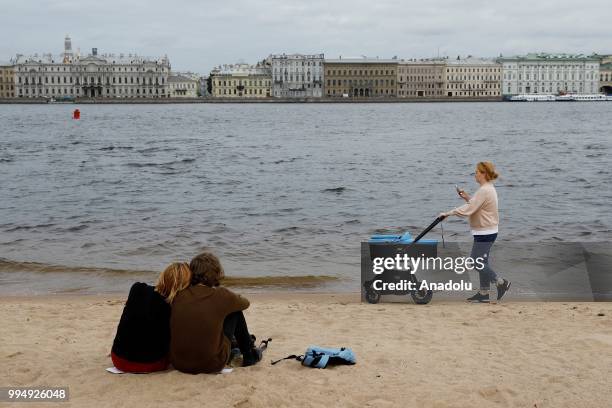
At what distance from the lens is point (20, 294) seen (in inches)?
380

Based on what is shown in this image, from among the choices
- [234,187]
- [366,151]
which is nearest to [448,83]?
[366,151]

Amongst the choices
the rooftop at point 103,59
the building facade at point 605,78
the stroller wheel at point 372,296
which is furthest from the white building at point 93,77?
the stroller wheel at point 372,296

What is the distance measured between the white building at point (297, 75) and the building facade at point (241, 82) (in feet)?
5.59

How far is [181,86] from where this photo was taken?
153 metres

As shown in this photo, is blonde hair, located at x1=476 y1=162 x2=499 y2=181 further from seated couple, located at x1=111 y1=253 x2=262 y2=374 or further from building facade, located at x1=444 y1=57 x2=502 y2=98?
building facade, located at x1=444 y1=57 x2=502 y2=98

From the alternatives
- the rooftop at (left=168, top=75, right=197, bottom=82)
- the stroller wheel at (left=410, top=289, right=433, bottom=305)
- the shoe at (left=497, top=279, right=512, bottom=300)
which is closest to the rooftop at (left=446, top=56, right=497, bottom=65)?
the rooftop at (left=168, top=75, right=197, bottom=82)

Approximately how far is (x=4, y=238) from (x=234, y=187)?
966cm

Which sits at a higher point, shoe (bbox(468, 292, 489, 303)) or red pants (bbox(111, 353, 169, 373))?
red pants (bbox(111, 353, 169, 373))

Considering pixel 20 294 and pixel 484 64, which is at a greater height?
pixel 484 64

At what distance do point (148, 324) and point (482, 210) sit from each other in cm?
328

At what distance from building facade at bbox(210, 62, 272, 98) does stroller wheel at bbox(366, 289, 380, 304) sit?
14127 centimetres

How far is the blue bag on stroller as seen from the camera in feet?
18.1

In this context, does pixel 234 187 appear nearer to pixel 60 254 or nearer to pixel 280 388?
pixel 60 254

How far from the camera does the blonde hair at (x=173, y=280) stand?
5129 mm
